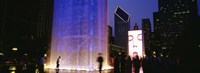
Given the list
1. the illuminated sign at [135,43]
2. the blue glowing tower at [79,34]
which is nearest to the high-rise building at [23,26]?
the blue glowing tower at [79,34]

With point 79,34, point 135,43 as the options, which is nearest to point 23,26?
point 79,34

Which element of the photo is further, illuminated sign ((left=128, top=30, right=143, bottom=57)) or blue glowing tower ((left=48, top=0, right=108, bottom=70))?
blue glowing tower ((left=48, top=0, right=108, bottom=70))

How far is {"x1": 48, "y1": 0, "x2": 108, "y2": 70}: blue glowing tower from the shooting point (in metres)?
21.5

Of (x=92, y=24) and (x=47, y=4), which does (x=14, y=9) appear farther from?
(x=92, y=24)

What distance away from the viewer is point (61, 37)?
75.4ft

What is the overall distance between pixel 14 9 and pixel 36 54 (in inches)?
467

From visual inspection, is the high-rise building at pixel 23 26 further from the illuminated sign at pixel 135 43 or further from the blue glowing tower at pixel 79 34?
the illuminated sign at pixel 135 43

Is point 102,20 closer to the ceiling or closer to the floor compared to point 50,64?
closer to the ceiling

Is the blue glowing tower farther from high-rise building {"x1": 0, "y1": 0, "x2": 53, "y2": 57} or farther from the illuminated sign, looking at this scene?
high-rise building {"x1": 0, "y1": 0, "x2": 53, "y2": 57}

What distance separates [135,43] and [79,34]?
5563mm

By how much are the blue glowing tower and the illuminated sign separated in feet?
11.0

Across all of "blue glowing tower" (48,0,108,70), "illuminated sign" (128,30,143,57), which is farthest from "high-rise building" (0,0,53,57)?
"illuminated sign" (128,30,143,57)

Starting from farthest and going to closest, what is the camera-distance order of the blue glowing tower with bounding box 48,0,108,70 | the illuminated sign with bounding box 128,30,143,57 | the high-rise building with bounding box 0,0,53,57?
the high-rise building with bounding box 0,0,53,57 → the blue glowing tower with bounding box 48,0,108,70 → the illuminated sign with bounding box 128,30,143,57

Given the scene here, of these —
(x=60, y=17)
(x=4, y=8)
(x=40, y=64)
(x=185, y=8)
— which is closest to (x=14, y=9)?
(x=4, y=8)
